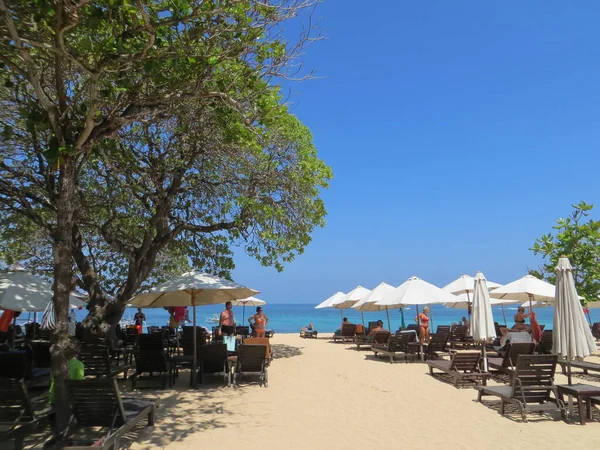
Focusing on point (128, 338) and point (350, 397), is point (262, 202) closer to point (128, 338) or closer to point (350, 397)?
point (350, 397)

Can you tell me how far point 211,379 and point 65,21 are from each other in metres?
7.86

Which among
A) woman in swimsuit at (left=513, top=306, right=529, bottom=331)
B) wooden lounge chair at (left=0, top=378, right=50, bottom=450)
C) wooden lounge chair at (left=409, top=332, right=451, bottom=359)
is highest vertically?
woman in swimsuit at (left=513, top=306, right=529, bottom=331)

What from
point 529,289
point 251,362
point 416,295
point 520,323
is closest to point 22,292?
point 251,362

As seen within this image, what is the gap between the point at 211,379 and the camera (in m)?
10.4

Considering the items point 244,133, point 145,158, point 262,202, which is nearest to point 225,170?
→ point 262,202

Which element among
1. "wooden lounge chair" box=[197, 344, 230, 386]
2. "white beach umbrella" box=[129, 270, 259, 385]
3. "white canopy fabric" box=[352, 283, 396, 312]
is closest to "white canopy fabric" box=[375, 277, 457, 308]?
"white canopy fabric" box=[352, 283, 396, 312]

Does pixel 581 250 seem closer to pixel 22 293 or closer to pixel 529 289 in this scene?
pixel 529 289

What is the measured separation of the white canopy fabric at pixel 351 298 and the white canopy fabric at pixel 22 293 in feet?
48.3

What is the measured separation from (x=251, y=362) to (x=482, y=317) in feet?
17.4

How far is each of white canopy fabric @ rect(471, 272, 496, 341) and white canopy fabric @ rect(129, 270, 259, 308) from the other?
16.8 feet

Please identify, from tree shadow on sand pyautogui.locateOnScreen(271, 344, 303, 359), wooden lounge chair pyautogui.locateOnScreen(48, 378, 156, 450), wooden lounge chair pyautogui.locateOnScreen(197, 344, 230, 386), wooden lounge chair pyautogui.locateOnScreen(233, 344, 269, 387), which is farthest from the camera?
tree shadow on sand pyautogui.locateOnScreen(271, 344, 303, 359)

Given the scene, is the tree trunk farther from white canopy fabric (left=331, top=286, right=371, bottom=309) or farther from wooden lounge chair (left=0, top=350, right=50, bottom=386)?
white canopy fabric (left=331, top=286, right=371, bottom=309)

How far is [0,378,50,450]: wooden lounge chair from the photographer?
5.07 m

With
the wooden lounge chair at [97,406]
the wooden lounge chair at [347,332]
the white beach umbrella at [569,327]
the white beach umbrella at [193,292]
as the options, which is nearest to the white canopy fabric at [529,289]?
the white beach umbrella at [569,327]
